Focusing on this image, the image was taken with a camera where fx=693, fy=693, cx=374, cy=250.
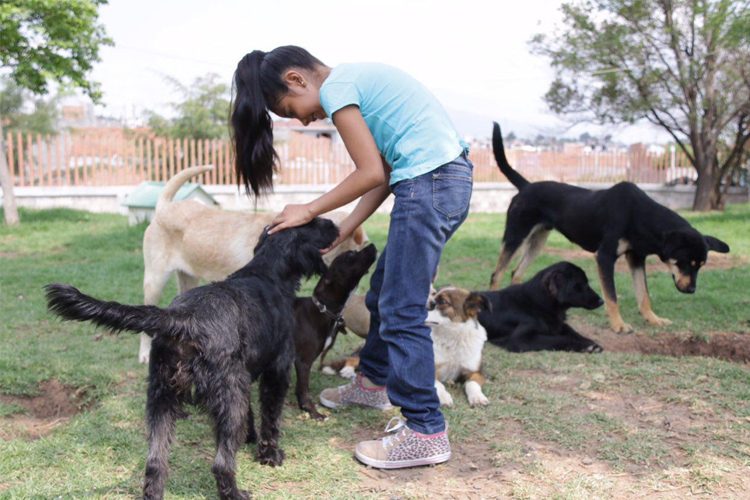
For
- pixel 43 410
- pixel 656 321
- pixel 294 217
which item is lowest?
pixel 43 410

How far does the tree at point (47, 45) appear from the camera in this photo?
12711mm

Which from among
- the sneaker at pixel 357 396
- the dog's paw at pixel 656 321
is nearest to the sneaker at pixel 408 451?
the sneaker at pixel 357 396

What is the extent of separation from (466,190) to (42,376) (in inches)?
123

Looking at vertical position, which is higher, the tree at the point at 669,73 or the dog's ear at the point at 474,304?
the tree at the point at 669,73

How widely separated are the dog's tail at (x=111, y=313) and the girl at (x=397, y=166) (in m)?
0.98

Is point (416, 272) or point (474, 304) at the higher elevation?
point (416, 272)

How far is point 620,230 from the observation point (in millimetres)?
6816

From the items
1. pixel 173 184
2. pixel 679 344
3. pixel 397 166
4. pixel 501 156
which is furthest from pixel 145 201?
pixel 397 166

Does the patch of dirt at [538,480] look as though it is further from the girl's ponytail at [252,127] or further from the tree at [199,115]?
the tree at [199,115]

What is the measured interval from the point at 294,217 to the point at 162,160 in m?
15.7

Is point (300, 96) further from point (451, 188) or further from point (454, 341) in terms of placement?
point (454, 341)

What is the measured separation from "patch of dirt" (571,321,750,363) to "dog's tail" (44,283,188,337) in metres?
4.20

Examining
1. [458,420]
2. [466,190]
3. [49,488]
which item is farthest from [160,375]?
[458,420]

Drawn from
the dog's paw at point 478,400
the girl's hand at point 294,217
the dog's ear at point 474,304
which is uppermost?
the girl's hand at point 294,217
